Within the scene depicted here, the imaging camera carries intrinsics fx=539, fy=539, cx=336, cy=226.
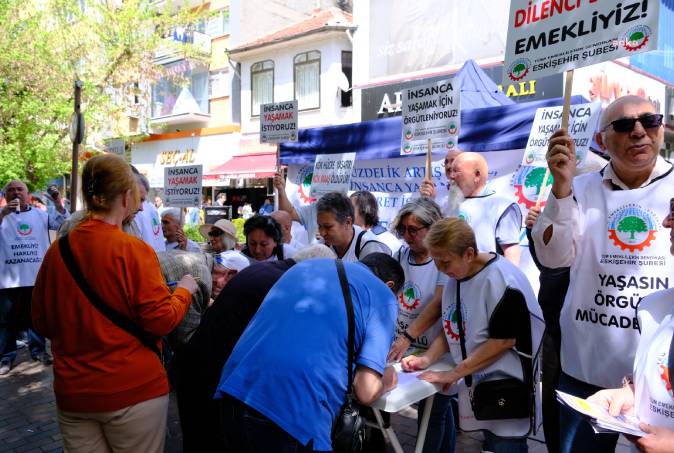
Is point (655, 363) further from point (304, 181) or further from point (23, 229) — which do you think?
point (304, 181)

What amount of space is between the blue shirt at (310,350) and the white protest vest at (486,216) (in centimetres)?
198

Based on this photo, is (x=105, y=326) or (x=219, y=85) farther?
(x=219, y=85)

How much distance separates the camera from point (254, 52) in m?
21.2

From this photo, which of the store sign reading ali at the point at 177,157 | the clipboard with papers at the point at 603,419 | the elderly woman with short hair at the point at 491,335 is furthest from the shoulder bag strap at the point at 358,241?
the store sign reading ali at the point at 177,157

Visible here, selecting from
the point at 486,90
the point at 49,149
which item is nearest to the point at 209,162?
the point at 49,149

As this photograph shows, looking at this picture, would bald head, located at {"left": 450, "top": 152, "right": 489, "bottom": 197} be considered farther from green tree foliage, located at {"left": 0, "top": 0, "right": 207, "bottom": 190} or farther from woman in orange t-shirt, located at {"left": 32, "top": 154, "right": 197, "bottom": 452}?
green tree foliage, located at {"left": 0, "top": 0, "right": 207, "bottom": 190}

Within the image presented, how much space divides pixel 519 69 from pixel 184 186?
474 cm

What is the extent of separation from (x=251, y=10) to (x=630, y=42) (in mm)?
22751

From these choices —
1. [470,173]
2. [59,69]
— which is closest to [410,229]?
[470,173]

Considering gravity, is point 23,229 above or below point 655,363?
below

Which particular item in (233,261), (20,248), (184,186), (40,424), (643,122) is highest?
(643,122)

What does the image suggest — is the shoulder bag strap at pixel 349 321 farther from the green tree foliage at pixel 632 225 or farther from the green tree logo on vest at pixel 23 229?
the green tree logo on vest at pixel 23 229

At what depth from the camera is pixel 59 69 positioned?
13.6 m

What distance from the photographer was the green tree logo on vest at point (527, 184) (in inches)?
211
